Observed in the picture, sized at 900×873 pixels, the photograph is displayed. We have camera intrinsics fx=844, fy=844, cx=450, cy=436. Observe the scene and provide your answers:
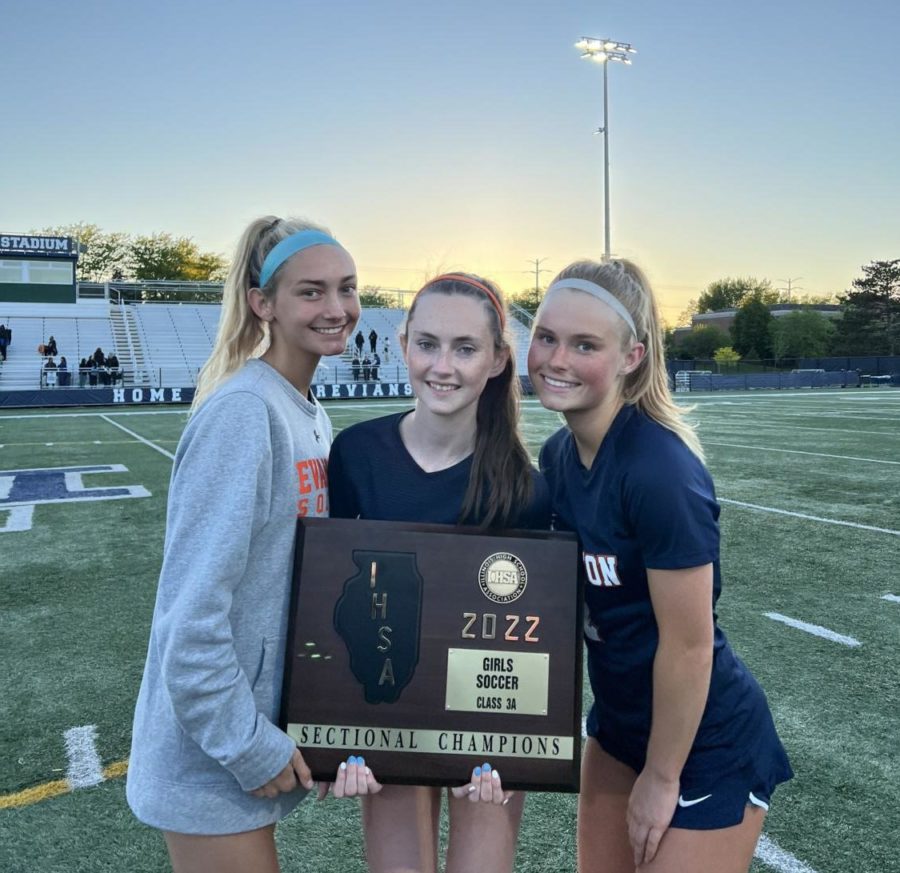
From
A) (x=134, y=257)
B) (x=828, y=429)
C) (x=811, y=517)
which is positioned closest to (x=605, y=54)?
(x=828, y=429)

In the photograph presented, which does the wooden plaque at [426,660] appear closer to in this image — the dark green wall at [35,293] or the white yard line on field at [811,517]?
the white yard line on field at [811,517]

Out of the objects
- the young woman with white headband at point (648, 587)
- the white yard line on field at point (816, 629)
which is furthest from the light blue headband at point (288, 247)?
the white yard line on field at point (816, 629)

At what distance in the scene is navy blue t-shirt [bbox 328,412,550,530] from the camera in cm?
186

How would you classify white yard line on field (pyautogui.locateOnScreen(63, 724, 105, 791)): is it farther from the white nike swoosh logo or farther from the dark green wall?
the dark green wall

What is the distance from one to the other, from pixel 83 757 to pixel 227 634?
223 centimetres

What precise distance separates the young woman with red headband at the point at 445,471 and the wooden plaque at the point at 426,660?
0.16 meters

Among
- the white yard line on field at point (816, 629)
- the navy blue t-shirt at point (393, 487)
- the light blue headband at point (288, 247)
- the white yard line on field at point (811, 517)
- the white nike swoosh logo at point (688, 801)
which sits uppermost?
the light blue headband at point (288, 247)

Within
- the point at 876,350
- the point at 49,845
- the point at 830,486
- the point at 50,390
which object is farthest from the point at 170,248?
the point at 49,845

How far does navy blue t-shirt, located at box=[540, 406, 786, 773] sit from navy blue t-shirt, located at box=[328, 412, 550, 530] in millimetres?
190

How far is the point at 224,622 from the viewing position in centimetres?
153

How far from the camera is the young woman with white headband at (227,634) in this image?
1522 mm

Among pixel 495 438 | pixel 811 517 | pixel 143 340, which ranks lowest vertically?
pixel 811 517

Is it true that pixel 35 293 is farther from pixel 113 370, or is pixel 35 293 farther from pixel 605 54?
pixel 605 54

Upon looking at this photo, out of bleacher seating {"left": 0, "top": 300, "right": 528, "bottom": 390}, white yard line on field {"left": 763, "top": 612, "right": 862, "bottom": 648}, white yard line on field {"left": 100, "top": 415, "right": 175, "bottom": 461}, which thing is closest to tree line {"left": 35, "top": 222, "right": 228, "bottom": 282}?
bleacher seating {"left": 0, "top": 300, "right": 528, "bottom": 390}
